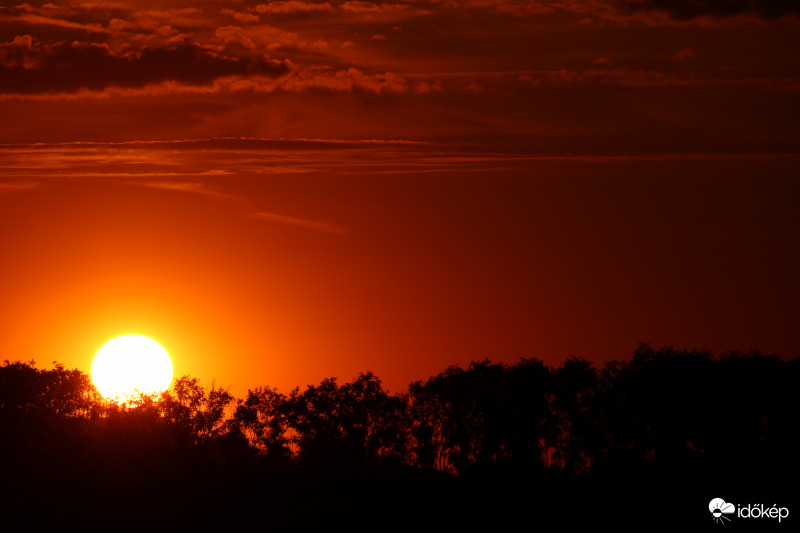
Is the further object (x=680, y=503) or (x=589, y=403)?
(x=589, y=403)

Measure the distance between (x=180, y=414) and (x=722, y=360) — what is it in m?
60.5

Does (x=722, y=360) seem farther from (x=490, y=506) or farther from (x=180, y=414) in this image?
(x=180, y=414)

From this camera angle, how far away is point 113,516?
123250mm

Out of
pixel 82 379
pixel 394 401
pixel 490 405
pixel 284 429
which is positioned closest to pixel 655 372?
pixel 490 405

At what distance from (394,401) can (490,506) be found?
25454mm

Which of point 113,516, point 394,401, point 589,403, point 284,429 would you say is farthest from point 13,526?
point 589,403

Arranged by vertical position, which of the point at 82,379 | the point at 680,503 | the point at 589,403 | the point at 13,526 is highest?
the point at 82,379

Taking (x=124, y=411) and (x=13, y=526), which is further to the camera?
(x=124, y=411)

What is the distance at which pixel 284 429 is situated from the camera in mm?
140125

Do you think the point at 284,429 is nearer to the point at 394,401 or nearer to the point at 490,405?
the point at 394,401

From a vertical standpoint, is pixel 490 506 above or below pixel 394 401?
below

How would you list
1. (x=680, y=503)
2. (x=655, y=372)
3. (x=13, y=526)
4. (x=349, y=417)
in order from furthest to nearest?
(x=349, y=417)
(x=655, y=372)
(x=13, y=526)
(x=680, y=503)

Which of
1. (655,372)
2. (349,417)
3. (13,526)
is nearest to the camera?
(13,526)

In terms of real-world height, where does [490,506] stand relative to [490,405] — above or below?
below
